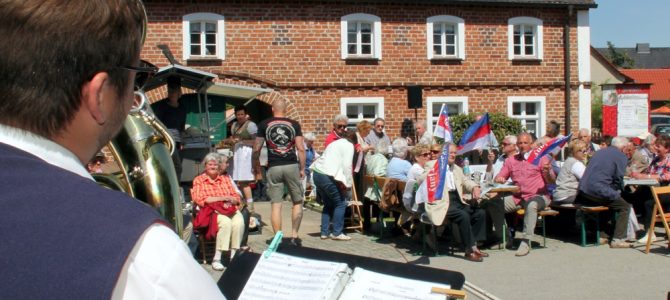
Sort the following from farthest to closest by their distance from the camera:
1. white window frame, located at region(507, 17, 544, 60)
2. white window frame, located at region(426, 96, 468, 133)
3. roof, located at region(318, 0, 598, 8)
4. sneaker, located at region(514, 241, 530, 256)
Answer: white window frame, located at region(507, 17, 544, 60) → white window frame, located at region(426, 96, 468, 133) → roof, located at region(318, 0, 598, 8) → sneaker, located at region(514, 241, 530, 256)

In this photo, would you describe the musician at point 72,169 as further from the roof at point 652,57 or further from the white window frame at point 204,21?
the roof at point 652,57

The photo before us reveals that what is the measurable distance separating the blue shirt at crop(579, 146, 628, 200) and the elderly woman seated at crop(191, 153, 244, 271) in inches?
168

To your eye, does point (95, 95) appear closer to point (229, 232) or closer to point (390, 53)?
point (229, 232)

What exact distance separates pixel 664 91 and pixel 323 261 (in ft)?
205

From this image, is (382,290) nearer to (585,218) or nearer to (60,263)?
(60,263)

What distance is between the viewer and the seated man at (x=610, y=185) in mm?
9211

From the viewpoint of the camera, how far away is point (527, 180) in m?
9.32

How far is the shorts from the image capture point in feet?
28.9

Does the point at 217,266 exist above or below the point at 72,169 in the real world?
below

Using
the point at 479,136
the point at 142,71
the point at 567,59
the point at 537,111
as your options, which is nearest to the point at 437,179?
the point at 479,136

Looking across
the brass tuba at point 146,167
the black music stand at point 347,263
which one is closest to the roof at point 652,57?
the black music stand at point 347,263

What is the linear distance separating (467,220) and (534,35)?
521 inches

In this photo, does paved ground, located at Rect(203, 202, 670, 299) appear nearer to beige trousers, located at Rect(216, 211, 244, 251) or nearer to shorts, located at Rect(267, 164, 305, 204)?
beige trousers, located at Rect(216, 211, 244, 251)

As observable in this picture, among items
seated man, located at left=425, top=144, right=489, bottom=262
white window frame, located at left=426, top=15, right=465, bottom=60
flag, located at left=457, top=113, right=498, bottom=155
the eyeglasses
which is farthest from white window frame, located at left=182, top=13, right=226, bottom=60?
the eyeglasses
